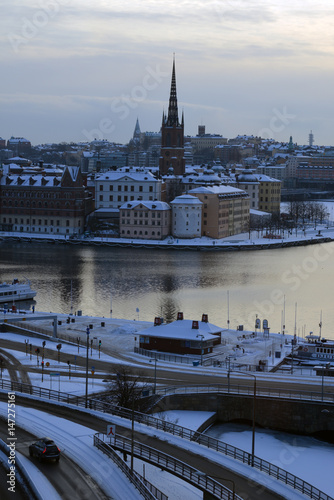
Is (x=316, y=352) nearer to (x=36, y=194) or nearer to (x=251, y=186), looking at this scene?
(x=36, y=194)

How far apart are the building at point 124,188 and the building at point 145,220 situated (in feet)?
8.72

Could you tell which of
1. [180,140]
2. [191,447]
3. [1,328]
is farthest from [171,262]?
[191,447]

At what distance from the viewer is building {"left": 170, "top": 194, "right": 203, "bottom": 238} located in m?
56.1

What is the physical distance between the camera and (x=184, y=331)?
2361cm

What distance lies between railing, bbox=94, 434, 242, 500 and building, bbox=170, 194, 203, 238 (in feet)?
140

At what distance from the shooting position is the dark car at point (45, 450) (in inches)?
492

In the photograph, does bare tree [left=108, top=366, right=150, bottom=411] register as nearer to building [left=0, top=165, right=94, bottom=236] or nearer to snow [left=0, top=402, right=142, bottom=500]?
snow [left=0, top=402, right=142, bottom=500]

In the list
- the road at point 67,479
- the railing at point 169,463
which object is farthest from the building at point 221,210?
the road at point 67,479

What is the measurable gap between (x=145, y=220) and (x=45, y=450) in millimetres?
44261

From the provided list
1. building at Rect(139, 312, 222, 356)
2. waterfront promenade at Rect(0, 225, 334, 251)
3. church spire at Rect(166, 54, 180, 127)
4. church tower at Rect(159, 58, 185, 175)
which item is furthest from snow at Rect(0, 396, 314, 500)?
church spire at Rect(166, 54, 180, 127)

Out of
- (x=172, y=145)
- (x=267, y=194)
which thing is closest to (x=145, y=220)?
(x=172, y=145)

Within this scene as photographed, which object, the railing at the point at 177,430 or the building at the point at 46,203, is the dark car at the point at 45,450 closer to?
the railing at the point at 177,430

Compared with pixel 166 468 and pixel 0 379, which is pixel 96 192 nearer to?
pixel 0 379

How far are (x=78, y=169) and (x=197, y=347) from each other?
1474 inches
